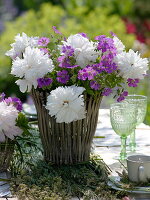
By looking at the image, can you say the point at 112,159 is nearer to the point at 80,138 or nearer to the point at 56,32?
the point at 80,138

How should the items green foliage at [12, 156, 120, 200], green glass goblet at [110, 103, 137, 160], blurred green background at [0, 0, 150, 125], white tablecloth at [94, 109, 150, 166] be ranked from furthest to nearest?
blurred green background at [0, 0, 150, 125] < white tablecloth at [94, 109, 150, 166] < green glass goblet at [110, 103, 137, 160] < green foliage at [12, 156, 120, 200]

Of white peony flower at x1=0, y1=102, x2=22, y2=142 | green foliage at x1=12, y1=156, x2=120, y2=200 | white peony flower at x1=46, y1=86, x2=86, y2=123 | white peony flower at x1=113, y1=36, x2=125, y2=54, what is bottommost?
green foliage at x1=12, y1=156, x2=120, y2=200

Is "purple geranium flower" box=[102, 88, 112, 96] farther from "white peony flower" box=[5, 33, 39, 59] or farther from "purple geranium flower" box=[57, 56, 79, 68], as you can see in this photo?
"white peony flower" box=[5, 33, 39, 59]

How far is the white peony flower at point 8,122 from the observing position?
1918 millimetres

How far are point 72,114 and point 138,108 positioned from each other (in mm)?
539

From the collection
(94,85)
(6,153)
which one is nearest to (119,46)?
(94,85)

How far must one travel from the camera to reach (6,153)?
6.51 ft

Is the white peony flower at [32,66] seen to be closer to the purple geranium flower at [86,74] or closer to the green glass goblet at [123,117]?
the purple geranium flower at [86,74]

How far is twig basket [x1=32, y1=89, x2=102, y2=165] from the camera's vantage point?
1965 mm

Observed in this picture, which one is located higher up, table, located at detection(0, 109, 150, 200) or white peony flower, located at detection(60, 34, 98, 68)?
white peony flower, located at detection(60, 34, 98, 68)

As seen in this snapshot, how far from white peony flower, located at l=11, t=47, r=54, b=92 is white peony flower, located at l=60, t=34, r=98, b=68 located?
0.11m

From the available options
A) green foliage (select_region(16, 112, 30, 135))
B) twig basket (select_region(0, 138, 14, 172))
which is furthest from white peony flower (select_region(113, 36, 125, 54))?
twig basket (select_region(0, 138, 14, 172))

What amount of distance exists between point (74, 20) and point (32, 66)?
5473mm

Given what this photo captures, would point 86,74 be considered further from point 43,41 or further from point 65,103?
point 43,41
